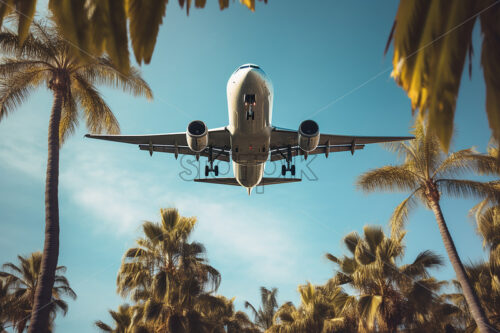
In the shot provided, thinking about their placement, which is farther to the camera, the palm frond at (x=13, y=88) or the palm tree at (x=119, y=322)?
the palm tree at (x=119, y=322)

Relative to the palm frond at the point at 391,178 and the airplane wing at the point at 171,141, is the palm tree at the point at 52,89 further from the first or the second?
the palm frond at the point at 391,178

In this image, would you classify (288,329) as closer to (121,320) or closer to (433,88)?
(121,320)

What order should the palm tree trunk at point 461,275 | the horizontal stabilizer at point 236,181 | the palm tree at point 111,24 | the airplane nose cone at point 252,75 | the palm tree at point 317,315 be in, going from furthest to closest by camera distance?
the horizontal stabilizer at point 236,181
the palm tree at point 317,315
the airplane nose cone at point 252,75
the palm tree trunk at point 461,275
the palm tree at point 111,24

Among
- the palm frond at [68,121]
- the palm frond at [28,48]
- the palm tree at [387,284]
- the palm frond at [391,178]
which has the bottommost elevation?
the palm tree at [387,284]

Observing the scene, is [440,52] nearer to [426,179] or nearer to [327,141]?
[426,179]

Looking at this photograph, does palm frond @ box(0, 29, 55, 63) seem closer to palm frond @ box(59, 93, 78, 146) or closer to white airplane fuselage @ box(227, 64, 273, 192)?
palm frond @ box(59, 93, 78, 146)

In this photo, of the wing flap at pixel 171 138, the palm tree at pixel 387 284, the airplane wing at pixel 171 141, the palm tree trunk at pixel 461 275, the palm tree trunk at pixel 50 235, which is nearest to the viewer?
the palm tree trunk at pixel 50 235

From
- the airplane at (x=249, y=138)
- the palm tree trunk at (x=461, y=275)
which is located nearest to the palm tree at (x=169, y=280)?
the airplane at (x=249, y=138)

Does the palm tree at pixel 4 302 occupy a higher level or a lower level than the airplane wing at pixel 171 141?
lower
